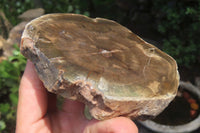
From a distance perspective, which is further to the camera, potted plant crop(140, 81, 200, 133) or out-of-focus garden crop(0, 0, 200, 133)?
out-of-focus garden crop(0, 0, 200, 133)

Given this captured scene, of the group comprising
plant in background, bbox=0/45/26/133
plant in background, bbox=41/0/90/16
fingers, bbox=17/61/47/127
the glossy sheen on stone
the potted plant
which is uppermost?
the glossy sheen on stone

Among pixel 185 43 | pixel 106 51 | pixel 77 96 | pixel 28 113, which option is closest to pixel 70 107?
pixel 28 113

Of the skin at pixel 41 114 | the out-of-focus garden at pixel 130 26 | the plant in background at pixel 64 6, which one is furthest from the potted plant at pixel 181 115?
the plant in background at pixel 64 6

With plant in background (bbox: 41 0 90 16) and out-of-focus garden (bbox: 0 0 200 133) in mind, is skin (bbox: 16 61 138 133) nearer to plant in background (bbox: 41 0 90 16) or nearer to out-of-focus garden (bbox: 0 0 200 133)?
out-of-focus garden (bbox: 0 0 200 133)

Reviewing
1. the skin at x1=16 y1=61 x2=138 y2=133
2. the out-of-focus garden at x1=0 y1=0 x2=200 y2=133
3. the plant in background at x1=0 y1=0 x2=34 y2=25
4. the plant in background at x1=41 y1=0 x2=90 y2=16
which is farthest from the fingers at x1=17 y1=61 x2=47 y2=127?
the plant in background at x1=0 y1=0 x2=34 y2=25

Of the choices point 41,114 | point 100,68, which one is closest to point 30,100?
point 41,114

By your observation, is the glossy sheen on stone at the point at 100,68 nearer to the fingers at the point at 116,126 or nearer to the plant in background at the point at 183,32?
the fingers at the point at 116,126

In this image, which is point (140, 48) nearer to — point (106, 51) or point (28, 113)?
point (106, 51)

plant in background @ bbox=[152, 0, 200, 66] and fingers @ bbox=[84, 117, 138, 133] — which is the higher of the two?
fingers @ bbox=[84, 117, 138, 133]

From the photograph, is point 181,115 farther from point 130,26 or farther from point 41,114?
point 130,26
